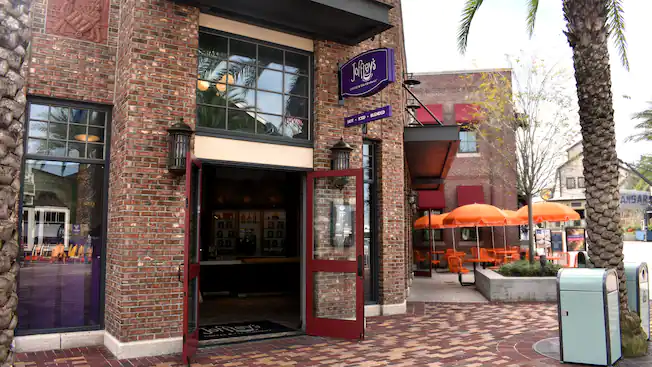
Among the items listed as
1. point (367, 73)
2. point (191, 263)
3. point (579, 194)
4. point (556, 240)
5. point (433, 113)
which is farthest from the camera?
point (579, 194)

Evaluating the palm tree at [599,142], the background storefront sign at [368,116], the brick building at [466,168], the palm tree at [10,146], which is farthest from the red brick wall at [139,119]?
the brick building at [466,168]

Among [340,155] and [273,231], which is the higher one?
[340,155]

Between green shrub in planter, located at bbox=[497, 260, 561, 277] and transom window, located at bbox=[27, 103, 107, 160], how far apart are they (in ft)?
31.0

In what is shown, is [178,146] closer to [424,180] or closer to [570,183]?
[424,180]

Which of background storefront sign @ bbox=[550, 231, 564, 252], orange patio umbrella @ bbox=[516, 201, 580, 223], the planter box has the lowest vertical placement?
the planter box

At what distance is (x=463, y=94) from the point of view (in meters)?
24.0

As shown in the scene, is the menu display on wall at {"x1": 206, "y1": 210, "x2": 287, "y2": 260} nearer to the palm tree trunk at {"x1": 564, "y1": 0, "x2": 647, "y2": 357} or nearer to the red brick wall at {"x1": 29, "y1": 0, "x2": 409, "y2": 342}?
the red brick wall at {"x1": 29, "y1": 0, "x2": 409, "y2": 342}

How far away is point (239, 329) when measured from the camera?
24.8ft

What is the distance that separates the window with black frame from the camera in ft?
28.9

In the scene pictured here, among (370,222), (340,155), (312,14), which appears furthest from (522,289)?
(312,14)

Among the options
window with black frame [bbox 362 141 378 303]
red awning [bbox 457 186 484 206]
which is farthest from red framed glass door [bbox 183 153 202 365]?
red awning [bbox 457 186 484 206]

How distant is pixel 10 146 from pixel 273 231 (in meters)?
11.4

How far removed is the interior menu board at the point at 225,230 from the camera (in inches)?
524

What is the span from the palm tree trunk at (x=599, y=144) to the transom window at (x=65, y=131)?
22.1 feet
